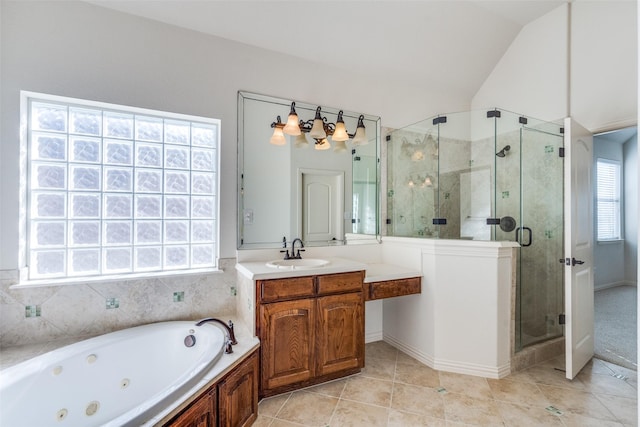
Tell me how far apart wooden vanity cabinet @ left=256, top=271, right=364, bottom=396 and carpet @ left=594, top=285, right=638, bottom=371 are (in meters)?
2.37

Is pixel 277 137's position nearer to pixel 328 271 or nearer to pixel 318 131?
pixel 318 131

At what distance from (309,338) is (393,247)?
1.30m

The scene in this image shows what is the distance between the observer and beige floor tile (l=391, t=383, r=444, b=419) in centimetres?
183

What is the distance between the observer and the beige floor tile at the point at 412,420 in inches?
67.1

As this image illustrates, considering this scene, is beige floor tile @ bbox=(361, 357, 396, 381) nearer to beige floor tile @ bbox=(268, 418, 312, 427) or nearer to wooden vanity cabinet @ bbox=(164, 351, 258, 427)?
beige floor tile @ bbox=(268, 418, 312, 427)

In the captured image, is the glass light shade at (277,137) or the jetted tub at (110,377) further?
the glass light shade at (277,137)

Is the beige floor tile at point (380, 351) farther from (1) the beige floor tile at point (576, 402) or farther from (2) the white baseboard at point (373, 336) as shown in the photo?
(1) the beige floor tile at point (576, 402)

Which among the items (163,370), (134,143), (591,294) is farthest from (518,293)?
(134,143)

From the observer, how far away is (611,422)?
1693 millimetres

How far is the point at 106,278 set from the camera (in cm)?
199

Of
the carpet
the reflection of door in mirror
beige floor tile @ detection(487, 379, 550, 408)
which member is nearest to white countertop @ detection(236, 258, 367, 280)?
the reflection of door in mirror

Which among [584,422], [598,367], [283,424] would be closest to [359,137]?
[283,424]

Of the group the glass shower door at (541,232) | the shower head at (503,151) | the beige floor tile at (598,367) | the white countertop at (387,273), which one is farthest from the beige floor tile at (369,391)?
the shower head at (503,151)

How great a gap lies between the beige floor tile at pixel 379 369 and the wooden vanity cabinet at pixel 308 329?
161 millimetres
